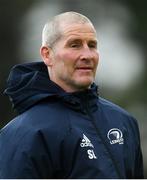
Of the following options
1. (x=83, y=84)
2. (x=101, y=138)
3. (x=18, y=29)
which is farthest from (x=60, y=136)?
(x=18, y=29)

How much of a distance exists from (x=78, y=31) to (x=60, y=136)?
0.71 meters

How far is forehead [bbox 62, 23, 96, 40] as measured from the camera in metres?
6.65

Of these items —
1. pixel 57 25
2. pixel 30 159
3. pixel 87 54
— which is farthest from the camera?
pixel 57 25

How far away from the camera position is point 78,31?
21.9ft

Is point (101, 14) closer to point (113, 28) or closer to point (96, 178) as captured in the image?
point (113, 28)

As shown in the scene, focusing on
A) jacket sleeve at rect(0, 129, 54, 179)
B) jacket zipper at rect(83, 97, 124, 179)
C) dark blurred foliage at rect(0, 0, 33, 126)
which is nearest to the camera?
jacket sleeve at rect(0, 129, 54, 179)

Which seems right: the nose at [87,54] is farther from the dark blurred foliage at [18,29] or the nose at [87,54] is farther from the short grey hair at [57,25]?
the dark blurred foliage at [18,29]

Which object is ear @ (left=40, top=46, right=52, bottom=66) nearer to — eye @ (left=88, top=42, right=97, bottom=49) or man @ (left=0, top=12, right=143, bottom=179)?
man @ (left=0, top=12, right=143, bottom=179)

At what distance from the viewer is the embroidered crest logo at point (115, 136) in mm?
6547

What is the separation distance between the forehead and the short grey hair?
35 millimetres

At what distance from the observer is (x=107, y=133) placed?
21.5ft

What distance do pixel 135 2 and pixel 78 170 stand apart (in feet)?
49.1

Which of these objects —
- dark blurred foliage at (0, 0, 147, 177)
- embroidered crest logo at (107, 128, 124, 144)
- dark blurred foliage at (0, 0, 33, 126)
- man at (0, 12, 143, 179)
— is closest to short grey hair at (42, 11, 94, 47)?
man at (0, 12, 143, 179)

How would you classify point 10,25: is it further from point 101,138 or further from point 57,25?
point 101,138
